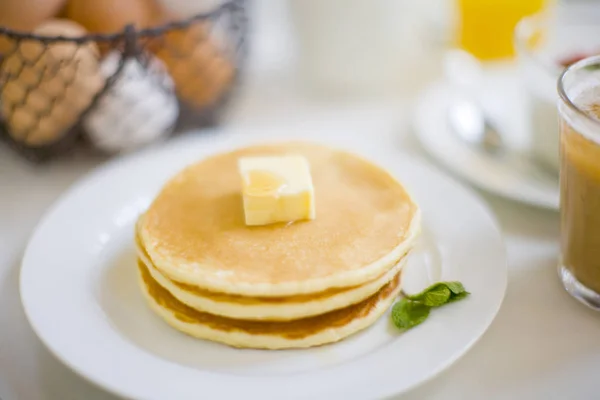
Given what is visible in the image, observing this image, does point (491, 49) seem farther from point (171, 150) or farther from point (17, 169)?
point (17, 169)

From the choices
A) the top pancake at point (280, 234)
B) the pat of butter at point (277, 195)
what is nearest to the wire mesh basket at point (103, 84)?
the top pancake at point (280, 234)

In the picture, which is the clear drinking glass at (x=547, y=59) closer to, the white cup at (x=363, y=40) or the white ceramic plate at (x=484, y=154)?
the white ceramic plate at (x=484, y=154)

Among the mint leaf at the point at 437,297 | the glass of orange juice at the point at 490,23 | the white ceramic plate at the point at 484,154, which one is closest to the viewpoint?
the mint leaf at the point at 437,297

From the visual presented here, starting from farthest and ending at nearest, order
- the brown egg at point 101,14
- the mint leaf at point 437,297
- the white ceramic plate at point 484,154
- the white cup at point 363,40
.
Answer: the white cup at point 363,40 → the brown egg at point 101,14 → the white ceramic plate at point 484,154 → the mint leaf at point 437,297

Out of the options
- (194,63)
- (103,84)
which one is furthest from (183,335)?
(194,63)

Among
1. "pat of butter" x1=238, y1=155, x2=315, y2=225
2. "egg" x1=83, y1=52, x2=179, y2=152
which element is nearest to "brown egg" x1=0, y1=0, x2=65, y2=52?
"egg" x1=83, y1=52, x2=179, y2=152

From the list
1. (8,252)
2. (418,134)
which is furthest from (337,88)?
(8,252)
